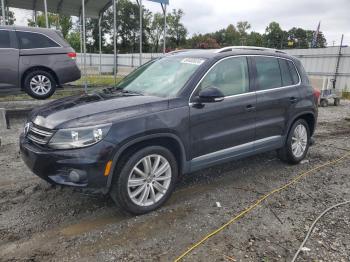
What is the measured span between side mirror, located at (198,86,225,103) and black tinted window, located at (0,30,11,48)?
6869 millimetres

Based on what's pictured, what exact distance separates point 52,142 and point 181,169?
1.47 m

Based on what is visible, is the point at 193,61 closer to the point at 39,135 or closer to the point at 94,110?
the point at 94,110

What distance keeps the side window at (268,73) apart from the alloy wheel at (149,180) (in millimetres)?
1932

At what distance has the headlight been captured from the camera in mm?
3180

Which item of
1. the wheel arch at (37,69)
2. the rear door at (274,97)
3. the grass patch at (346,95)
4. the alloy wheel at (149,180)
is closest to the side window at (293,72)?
the rear door at (274,97)

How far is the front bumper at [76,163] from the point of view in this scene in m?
3.16

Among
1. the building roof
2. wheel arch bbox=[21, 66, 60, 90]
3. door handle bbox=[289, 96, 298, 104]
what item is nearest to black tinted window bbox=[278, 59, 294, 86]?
door handle bbox=[289, 96, 298, 104]

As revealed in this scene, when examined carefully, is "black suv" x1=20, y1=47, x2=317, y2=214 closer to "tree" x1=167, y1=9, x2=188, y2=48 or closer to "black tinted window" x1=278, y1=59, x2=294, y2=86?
"black tinted window" x1=278, y1=59, x2=294, y2=86

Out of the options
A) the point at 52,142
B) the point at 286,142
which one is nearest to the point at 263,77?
the point at 286,142

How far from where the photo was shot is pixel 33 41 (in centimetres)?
891

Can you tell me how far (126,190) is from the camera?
135 inches

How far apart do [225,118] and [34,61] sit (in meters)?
6.60

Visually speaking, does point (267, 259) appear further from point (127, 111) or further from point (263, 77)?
point (263, 77)

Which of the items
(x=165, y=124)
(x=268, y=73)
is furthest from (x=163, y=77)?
(x=268, y=73)
